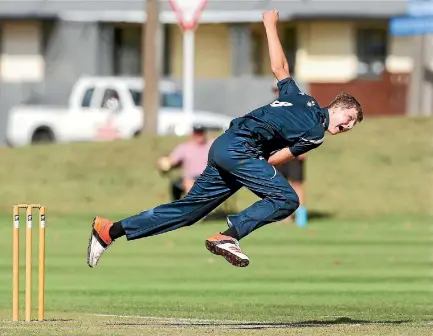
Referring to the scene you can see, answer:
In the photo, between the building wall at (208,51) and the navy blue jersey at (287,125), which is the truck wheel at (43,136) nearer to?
the building wall at (208,51)

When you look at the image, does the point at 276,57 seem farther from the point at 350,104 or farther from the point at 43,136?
the point at 43,136

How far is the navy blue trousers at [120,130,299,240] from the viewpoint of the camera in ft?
38.0

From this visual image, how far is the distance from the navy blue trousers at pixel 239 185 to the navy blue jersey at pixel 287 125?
95 millimetres

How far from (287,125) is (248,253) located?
877cm

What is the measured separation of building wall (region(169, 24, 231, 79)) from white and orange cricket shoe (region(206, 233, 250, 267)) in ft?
109

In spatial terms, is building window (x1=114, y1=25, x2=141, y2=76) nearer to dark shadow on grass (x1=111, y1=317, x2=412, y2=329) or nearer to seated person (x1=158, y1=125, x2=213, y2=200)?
seated person (x1=158, y1=125, x2=213, y2=200)

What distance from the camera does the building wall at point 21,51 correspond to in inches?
1777

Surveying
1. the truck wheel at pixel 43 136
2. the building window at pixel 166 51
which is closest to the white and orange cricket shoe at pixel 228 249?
the truck wheel at pixel 43 136

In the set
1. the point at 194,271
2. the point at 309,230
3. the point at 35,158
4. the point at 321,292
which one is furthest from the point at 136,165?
the point at 321,292

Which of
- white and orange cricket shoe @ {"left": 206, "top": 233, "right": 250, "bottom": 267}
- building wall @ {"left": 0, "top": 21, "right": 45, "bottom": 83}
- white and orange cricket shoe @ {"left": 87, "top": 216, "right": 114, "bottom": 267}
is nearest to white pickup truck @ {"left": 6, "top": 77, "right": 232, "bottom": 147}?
building wall @ {"left": 0, "top": 21, "right": 45, "bottom": 83}

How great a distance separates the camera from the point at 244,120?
1165 cm

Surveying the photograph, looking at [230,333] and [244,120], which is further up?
→ [244,120]

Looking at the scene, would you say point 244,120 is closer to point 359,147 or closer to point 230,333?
point 230,333

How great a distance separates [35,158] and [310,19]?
1631 centimetres
